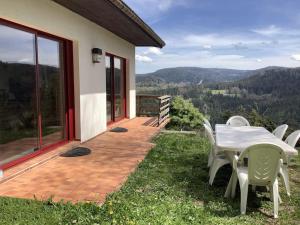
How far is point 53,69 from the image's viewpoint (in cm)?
617

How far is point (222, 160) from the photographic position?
477cm

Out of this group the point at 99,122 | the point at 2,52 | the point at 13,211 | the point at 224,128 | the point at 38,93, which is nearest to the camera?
the point at 13,211

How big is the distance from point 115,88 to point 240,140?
248 inches

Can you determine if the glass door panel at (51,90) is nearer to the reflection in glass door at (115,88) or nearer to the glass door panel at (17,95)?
the glass door panel at (17,95)

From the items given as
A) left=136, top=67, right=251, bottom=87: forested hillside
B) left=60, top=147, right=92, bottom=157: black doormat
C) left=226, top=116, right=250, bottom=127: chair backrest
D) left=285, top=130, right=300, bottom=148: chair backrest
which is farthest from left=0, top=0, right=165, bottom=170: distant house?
left=136, top=67, right=251, bottom=87: forested hillside

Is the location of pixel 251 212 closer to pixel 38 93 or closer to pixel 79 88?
pixel 38 93

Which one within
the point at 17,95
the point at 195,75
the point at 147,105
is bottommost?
the point at 147,105

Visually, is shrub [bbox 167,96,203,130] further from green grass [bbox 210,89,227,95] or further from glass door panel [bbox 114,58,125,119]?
green grass [bbox 210,89,227,95]

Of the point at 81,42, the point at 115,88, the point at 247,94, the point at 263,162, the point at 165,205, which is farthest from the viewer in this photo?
the point at 247,94

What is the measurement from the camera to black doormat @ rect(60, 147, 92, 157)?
19.5 feet

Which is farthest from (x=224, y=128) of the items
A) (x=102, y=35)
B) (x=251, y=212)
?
(x=102, y=35)

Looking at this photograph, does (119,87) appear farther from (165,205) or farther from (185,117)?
(165,205)

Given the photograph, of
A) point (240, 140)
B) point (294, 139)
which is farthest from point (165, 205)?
point (294, 139)

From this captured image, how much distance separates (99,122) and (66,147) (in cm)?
201
